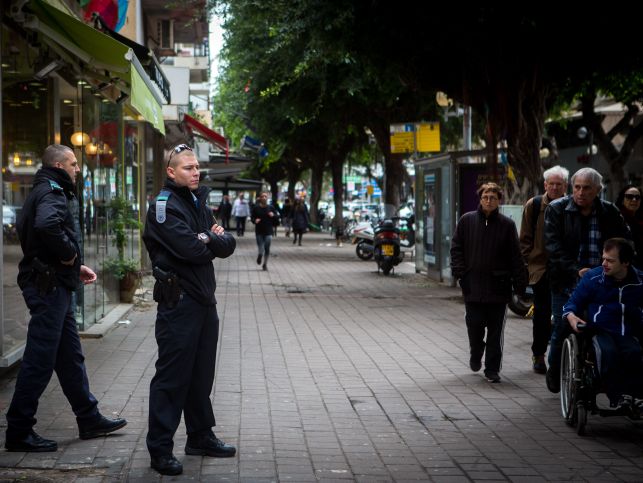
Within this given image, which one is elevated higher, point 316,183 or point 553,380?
point 316,183

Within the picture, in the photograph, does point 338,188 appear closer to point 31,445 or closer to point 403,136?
point 403,136

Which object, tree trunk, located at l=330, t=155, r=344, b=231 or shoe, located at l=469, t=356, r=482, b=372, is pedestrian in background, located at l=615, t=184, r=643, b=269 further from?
tree trunk, located at l=330, t=155, r=344, b=231

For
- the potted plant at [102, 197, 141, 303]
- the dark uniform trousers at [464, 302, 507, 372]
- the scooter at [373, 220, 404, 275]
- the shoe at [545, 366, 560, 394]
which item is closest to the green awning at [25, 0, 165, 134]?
the dark uniform trousers at [464, 302, 507, 372]

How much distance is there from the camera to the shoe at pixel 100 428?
6.33 metres

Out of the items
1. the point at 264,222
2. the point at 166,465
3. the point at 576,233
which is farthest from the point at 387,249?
the point at 166,465

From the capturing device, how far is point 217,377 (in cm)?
873

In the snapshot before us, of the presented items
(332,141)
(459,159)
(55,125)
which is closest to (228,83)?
(332,141)

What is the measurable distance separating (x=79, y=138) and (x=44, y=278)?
5545 millimetres

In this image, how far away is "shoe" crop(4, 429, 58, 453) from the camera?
5980 mm

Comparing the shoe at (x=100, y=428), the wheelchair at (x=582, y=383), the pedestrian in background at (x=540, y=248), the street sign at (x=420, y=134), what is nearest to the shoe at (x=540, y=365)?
the pedestrian in background at (x=540, y=248)

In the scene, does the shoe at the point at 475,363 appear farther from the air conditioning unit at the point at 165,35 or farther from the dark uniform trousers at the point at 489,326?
the air conditioning unit at the point at 165,35

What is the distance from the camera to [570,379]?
6699mm

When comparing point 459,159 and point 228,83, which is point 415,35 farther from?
point 228,83

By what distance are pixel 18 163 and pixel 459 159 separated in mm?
10819
